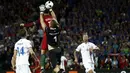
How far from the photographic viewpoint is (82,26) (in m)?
30.8

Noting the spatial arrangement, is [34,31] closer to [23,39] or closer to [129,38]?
[129,38]

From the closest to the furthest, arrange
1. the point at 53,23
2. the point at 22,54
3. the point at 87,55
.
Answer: the point at 53,23, the point at 22,54, the point at 87,55

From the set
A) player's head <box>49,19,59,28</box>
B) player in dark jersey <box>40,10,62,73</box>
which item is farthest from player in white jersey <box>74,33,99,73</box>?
player's head <box>49,19,59,28</box>

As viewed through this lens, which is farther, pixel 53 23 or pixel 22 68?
pixel 22 68

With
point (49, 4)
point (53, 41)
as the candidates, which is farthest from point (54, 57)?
point (49, 4)

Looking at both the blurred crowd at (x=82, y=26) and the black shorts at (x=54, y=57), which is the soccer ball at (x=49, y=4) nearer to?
the black shorts at (x=54, y=57)

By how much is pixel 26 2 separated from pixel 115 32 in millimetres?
9061

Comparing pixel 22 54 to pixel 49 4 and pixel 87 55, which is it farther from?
pixel 87 55

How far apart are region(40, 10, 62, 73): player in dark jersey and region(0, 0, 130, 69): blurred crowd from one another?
984 centimetres

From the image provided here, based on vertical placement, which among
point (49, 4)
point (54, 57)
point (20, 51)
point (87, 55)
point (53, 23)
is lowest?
point (87, 55)

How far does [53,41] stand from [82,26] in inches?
598

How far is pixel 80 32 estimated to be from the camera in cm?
3008

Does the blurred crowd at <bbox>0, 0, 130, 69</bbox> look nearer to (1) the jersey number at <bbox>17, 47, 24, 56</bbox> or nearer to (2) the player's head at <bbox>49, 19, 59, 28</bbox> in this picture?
(1) the jersey number at <bbox>17, 47, 24, 56</bbox>

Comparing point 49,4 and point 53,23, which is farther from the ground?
point 49,4
